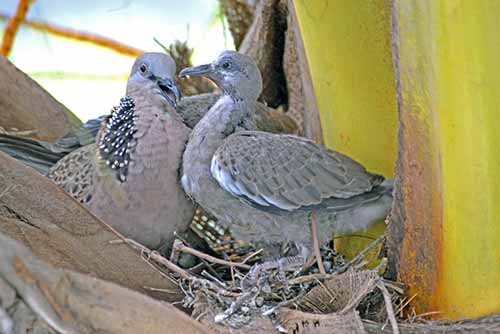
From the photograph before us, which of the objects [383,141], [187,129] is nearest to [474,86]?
[383,141]

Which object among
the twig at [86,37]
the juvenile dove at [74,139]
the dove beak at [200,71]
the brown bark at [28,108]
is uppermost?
the twig at [86,37]

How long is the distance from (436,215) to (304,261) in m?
0.44

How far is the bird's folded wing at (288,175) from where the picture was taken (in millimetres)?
1654

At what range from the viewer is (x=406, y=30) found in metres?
1.31

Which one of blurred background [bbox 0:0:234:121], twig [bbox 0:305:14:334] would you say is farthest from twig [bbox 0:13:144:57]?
twig [bbox 0:305:14:334]

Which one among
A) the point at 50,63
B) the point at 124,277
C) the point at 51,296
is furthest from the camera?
the point at 50,63

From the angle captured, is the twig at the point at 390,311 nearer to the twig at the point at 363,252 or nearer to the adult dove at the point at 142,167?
the twig at the point at 363,252

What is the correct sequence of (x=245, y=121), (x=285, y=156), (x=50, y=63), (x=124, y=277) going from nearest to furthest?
(x=124, y=277)
(x=285, y=156)
(x=245, y=121)
(x=50, y=63)

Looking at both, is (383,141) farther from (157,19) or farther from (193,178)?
(157,19)

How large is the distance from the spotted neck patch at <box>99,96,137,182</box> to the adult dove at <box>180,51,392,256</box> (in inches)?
4.6

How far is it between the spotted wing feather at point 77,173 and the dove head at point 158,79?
168mm

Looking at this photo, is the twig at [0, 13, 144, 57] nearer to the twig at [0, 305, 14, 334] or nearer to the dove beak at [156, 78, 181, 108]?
the dove beak at [156, 78, 181, 108]

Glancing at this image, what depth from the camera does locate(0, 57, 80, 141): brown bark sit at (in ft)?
6.93

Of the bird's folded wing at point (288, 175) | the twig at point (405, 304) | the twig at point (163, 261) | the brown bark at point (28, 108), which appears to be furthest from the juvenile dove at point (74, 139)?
the twig at point (405, 304)
